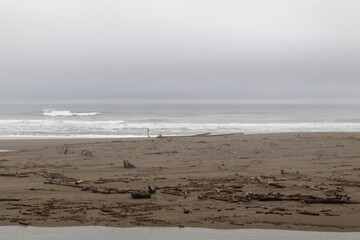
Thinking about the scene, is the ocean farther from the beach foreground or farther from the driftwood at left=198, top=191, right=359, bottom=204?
the driftwood at left=198, top=191, right=359, bottom=204

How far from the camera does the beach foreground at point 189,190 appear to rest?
7.23m

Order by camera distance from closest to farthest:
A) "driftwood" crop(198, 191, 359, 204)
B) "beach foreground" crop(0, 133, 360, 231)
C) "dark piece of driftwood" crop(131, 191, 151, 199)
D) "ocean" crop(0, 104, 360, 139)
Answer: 1. "beach foreground" crop(0, 133, 360, 231)
2. "driftwood" crop(198, 191, 359, 204)
3. "dark piece of driftwood" crop(131, 191, 151, 199)
4. "ocean" crop(0, 104, 360, 139)

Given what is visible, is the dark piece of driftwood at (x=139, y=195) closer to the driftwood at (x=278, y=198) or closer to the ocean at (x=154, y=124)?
the driftwood at (x=278, y=198)

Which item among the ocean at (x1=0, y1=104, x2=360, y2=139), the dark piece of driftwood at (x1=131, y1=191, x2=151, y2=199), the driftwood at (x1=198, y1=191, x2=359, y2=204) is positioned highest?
the ocean at (x1=0, y1=104, x2=360, y2=139)

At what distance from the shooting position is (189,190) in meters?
9.20

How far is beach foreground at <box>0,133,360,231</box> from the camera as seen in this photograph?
7.23 meters

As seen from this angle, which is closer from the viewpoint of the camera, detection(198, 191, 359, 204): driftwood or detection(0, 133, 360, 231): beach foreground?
detection(0, 133, 360, 231): beach foreground

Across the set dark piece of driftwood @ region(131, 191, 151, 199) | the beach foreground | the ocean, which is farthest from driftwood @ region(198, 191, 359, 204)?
the ocean

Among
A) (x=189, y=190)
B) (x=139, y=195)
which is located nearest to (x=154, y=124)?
(x=189, y=190)

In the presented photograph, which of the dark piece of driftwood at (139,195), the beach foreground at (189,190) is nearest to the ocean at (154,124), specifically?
the beach foreground at (189,190)

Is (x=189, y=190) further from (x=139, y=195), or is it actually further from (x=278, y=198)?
(x=278, y=198)

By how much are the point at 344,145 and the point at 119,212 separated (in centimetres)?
1402

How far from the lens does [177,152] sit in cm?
1666

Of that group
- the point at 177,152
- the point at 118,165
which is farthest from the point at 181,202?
the point at 177,152
